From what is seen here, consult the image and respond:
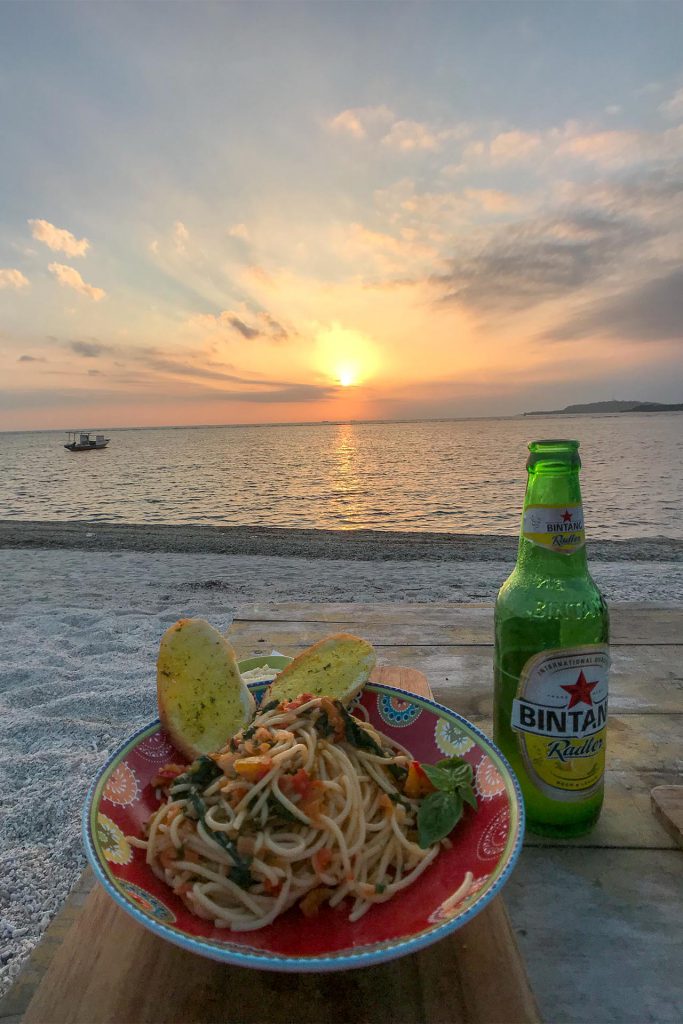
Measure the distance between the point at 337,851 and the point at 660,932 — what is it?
2.28ft

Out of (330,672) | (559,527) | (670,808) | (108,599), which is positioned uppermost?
(559,527)

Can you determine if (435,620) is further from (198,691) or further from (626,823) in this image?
(198,691)

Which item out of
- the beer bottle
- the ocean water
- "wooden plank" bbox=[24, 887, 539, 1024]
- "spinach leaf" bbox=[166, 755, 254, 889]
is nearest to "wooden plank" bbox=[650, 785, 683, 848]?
the beer bottle

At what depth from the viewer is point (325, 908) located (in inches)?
49.6

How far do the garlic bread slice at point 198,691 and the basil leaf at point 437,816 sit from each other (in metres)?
0.59

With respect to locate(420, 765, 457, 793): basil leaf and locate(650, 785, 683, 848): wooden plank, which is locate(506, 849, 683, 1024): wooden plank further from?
locate(420, 765, 457, 793): basil leaf

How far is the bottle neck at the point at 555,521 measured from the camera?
5.43 feet

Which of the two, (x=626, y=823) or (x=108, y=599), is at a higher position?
(x=626, y=823)

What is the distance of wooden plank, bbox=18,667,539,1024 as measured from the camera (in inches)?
41.4

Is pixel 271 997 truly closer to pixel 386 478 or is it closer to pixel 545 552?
pixel 545 552

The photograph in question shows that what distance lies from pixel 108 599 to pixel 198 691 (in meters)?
7.66

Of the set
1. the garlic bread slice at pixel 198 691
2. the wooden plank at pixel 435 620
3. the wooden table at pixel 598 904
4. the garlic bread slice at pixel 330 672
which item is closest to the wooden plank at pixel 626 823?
the wooden table at pixel 598 904

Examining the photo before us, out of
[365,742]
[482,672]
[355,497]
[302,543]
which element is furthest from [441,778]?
[355,497]

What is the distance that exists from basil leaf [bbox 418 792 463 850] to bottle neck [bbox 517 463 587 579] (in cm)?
63
